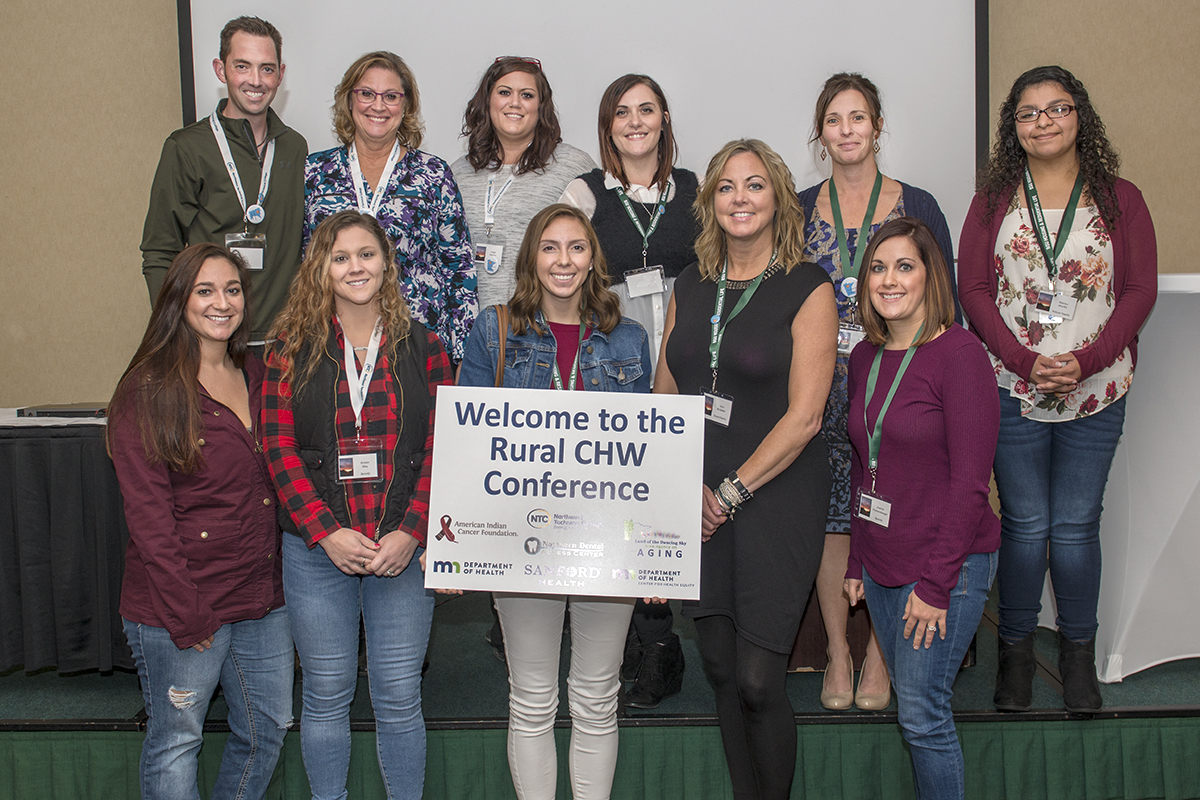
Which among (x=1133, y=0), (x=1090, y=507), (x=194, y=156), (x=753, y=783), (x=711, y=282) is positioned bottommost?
(x=753, y=783)

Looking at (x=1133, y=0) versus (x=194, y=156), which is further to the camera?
(x=1133, y=0)

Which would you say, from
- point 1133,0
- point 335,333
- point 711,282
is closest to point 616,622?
point 711,282

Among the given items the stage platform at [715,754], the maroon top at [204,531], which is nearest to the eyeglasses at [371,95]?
the maroon top at [204,531]

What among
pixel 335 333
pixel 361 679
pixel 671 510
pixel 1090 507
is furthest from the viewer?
pixel 361 679

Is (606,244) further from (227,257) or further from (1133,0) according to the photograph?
(1133,0)

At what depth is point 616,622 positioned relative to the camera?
2.03 metres

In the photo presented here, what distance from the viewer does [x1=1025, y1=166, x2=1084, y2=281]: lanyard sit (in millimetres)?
2350

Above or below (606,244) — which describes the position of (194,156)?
above

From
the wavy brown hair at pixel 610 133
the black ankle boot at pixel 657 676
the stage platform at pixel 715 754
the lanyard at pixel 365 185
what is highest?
the wavy brown hair at pixel 610 133

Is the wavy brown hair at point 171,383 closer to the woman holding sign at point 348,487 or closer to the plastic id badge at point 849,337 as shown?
the woman holding sign at point 348,487

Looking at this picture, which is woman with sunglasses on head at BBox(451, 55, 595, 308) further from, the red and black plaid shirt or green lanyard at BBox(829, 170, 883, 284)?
green lanyard at BBox(829, 170, 883, 284)

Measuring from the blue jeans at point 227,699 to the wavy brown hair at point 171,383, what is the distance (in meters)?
0.45

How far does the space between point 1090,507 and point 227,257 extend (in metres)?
2.61

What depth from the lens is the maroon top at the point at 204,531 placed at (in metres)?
1.93
